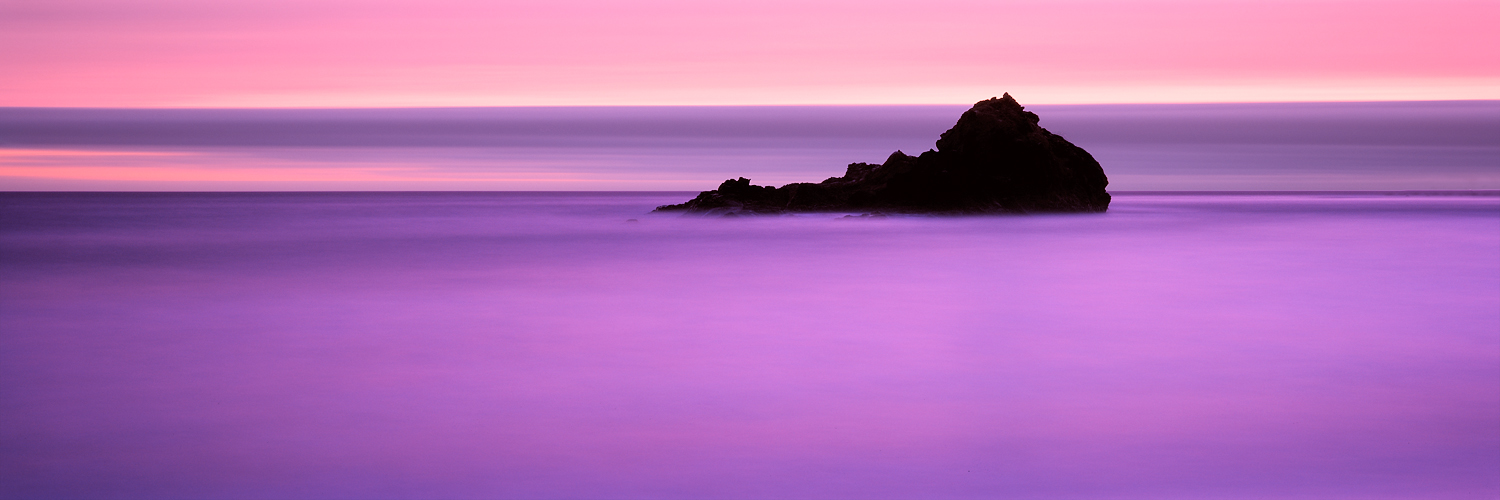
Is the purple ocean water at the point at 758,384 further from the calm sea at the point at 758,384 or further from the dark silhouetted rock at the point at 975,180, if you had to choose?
the dark silhouetted rock at the point at 975,180

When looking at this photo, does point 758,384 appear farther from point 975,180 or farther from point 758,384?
point 975,180

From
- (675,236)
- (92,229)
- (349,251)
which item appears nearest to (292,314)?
(349,251)

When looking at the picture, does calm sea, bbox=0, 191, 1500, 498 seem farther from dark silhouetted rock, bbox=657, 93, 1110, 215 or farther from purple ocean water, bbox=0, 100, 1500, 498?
dark silhouetted rock, bbox=657, 93, 1110, 215

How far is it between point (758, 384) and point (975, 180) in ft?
151

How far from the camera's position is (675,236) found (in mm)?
41031

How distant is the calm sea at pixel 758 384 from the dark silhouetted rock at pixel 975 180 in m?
29.8

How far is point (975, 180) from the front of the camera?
2179 inches

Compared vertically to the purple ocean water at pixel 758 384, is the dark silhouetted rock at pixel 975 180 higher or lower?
higher

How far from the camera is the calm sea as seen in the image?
711cm

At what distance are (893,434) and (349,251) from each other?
2842 cm

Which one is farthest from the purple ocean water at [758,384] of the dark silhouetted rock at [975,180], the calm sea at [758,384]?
the dark silhouetted rock at [975,180]

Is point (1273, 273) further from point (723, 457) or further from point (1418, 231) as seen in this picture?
point (1418, 231)

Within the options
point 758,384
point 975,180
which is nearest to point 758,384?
point 758,384

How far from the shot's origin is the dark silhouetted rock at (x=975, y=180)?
5488 cm
